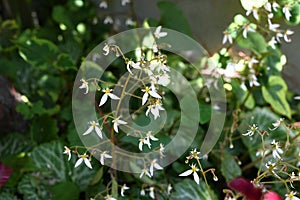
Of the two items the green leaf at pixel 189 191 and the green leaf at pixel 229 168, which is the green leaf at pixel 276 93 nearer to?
the green leaf at pixel 229 168

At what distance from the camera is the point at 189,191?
114 cm

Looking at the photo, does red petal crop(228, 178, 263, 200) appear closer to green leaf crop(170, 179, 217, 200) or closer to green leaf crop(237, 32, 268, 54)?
green leaf crop(170, 179, 217, 200)

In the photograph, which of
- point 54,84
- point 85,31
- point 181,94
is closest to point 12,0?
point 85,31

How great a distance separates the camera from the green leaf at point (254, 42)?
1223 millimetres

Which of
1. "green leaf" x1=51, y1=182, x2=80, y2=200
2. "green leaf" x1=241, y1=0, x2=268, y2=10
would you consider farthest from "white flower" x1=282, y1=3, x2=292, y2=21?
"green leaf" x1=51, y1=182, x2=80, y2=200

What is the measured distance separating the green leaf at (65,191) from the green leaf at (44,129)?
197 mm

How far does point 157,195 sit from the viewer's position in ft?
3.71

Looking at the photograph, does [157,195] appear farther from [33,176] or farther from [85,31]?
[85,31]

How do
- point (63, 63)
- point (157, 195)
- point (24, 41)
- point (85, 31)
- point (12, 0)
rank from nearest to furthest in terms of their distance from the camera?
point (157, 195) → point (63, 63) → point (24, 41) → point (85, 31) → point (12, 0)

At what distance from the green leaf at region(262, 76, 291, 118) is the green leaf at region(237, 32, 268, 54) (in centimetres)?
11

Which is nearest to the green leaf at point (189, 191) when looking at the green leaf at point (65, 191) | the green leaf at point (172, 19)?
the green leaf at point (65, 191)

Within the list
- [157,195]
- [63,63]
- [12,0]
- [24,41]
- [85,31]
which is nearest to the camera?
[157,195]

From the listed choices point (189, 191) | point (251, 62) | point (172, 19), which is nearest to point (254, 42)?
point (251, 62)

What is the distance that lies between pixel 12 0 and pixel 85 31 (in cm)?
38
